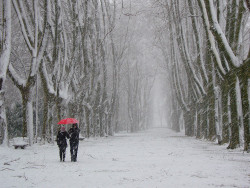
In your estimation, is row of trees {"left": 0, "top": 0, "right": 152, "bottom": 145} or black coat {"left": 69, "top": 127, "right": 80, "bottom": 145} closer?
black coat {"left": 69, "top": 127, "right": 80, "bottom": 145}

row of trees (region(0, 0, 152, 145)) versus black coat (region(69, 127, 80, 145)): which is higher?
row of trees (region(0, 0, 152, 145))

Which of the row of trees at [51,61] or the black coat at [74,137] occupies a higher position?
the row of trees at [51,61]

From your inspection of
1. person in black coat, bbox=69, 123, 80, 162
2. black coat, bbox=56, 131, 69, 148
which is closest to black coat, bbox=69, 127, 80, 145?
person in black coat, bbox=69, 123, 80, 162

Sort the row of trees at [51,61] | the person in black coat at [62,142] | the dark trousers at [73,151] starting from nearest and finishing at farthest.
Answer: the dark trousers at [73,151] < the person in black coat at [62,142] < the row of trees at [51,61]

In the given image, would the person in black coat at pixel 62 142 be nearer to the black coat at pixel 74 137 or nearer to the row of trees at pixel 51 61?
the black coat at pixel 74 137

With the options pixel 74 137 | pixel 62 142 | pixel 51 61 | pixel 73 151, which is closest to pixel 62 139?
pixel 62 142

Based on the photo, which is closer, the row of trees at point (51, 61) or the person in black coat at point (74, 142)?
the person in black coat at point (74, 142)

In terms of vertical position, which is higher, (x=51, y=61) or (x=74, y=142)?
(x=51, y=61)

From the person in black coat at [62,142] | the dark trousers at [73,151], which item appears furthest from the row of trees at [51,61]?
the dark trousers at [73,151]

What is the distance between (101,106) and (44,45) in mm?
13573

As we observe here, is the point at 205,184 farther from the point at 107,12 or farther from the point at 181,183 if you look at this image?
the point at 107,12

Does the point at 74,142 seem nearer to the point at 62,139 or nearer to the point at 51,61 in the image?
the point at 62,139

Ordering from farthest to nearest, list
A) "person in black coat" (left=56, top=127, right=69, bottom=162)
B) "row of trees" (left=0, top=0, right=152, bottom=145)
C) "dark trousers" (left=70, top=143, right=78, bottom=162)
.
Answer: "row of trees" (left=0, top=0, right=152, bottom=145)
"person in black coat" (left=56, top=127, right=69, bottom=162)
"dark trousers" (left=70, top=143, right=78, bottom=162)

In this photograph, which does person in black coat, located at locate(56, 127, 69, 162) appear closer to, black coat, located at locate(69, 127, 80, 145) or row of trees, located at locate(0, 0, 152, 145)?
black coat, located at locate(69, 127, 80, 145)
